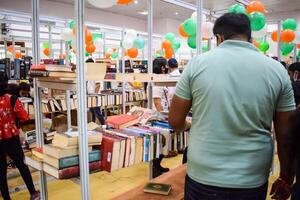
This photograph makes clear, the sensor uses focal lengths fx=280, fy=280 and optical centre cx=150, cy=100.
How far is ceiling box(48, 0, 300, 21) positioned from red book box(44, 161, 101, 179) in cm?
868

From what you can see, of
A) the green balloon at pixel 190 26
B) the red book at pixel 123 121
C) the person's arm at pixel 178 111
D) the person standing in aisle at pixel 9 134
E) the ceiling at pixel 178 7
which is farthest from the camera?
the ceiling at pixel 178 7

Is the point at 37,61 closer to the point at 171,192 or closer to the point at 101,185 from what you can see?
the point at 171,192

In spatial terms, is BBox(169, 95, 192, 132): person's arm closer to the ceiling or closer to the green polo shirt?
the green polo shirt

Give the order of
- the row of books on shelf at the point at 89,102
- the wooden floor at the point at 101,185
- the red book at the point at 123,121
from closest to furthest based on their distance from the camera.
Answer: the red book at the point at 123,121, the wooden floor at the point at 101,185, the row of books on shelf at the point at 89,102

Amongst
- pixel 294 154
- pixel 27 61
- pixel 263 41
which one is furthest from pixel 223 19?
pixel 263 41

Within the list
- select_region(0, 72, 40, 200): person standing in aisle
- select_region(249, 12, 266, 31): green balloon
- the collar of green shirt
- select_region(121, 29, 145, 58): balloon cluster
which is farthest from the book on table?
select_region(121, 29, 145, 58): balloon cluster

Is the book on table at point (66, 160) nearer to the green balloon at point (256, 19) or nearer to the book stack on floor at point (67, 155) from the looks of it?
the book stack on floor at point (67, 155)

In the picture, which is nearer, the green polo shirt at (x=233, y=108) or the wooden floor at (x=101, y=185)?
the green polo shirt at (x=233, y=108)

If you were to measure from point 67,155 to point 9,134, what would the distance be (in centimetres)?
164

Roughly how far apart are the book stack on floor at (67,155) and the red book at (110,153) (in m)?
0.03

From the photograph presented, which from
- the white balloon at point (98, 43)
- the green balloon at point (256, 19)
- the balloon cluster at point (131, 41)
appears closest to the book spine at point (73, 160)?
the green balloon at point (256, 19)

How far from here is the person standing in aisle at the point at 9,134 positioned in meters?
3.19

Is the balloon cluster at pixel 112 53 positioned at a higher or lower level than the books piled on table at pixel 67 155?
higher

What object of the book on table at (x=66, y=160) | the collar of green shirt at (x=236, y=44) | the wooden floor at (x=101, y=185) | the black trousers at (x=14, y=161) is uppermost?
the collar of green shirt at (x=236, y=44)
